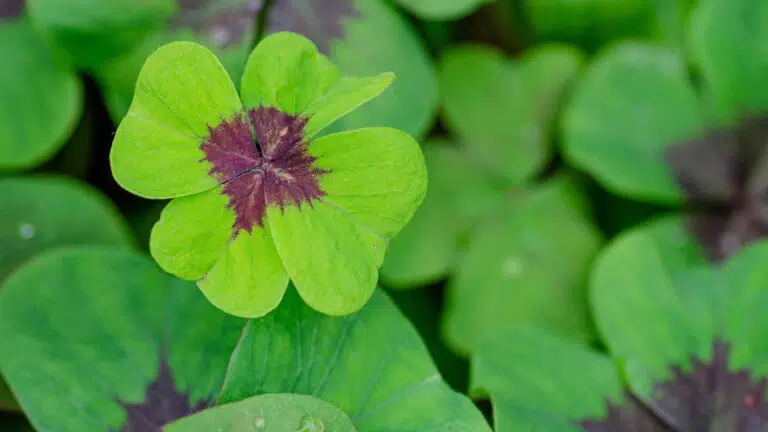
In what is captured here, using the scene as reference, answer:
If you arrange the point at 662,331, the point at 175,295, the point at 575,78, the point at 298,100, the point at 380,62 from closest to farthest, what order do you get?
the point at 298,100 → the point at 175,295 → the point at 662,331 → the point at 380,62 → the point at 575,78

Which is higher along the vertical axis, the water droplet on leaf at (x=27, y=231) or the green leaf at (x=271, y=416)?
the green leaf at (x=271, y=416)

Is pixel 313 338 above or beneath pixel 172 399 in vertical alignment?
above

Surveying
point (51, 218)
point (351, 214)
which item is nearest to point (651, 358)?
point (351, 214)

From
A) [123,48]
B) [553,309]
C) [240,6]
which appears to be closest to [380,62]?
[240,6]

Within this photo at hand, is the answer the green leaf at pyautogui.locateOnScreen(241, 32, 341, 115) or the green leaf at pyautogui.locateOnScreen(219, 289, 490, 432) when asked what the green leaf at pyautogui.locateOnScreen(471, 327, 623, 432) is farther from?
the green leaf at pyautogui.locateOnScreen(241, 32, 341, 115)

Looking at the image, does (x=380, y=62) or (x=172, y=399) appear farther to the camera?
(x=380, y=62)

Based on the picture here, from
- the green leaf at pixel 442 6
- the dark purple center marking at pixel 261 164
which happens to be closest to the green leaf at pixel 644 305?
the green leaf at pixel 442 6

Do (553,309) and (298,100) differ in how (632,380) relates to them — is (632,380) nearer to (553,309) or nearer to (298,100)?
(553,309)

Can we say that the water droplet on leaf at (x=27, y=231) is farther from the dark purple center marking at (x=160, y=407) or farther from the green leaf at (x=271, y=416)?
the green leaf at (x=271, y=416)
